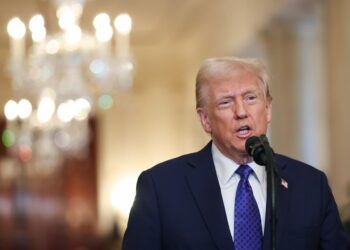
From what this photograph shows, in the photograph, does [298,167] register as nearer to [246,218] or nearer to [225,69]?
[246,218]

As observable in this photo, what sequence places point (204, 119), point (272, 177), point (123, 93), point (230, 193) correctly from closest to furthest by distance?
point (272, 177)
point (230, 193)
point (204, 119)
point (123, 93)

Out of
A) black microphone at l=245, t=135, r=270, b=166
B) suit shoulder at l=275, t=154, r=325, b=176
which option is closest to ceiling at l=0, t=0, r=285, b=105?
suit shoulder at l=275, t=154, r=325, b=176

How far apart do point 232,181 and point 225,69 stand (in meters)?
0.36

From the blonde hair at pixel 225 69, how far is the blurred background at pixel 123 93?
3.75 metres

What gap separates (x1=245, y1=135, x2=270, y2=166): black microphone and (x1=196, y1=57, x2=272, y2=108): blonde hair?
0.32 meters

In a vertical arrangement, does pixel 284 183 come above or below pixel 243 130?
below

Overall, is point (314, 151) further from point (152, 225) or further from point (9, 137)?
point (9, 137)

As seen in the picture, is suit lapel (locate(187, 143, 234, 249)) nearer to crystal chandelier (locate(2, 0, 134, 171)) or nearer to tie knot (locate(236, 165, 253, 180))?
tie knot (locate(236, 165, 253, 180))

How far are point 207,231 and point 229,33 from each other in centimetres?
1174

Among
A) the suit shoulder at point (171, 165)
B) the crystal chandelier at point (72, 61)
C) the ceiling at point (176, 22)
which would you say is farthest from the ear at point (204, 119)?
the ceiling at point (176, 22)

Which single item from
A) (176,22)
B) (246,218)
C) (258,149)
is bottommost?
(246,218)

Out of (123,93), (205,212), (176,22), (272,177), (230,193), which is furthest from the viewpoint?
(123,93)

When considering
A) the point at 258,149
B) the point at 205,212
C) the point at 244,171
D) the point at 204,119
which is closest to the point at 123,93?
the point at 204,119

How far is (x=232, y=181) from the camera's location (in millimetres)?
3158
